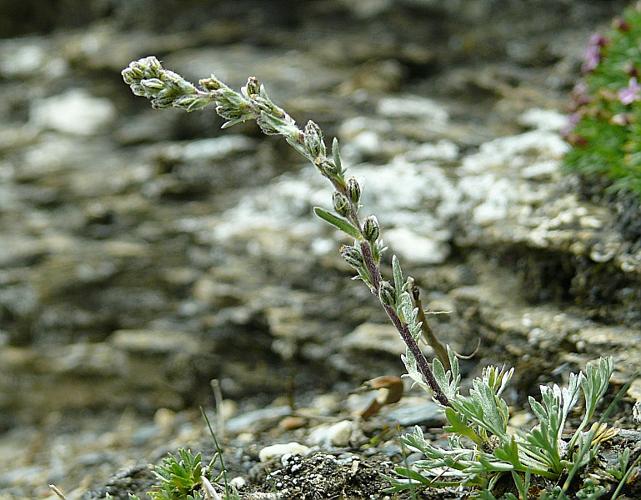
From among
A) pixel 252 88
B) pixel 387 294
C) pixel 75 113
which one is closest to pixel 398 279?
pixel 387 294

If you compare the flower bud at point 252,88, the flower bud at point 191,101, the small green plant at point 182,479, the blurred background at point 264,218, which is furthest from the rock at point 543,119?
the small green plant at point 182,479

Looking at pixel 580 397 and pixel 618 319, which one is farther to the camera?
pixel 618 319

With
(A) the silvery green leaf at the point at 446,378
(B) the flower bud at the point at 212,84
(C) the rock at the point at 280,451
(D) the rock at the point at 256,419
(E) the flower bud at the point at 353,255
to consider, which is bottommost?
(D) the rock at the point at 256,419

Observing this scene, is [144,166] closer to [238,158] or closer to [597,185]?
[238,158]

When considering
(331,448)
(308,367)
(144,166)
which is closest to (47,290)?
(144,166)

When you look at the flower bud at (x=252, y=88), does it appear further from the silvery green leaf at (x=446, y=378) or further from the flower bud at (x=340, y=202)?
the silvery green leaf at (x=446, y=378)

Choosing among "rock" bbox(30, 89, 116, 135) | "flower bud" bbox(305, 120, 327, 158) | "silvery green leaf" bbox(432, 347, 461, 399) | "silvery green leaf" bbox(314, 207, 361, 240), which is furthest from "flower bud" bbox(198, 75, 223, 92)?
"rock" bbox(30, 89, 116, 135)
